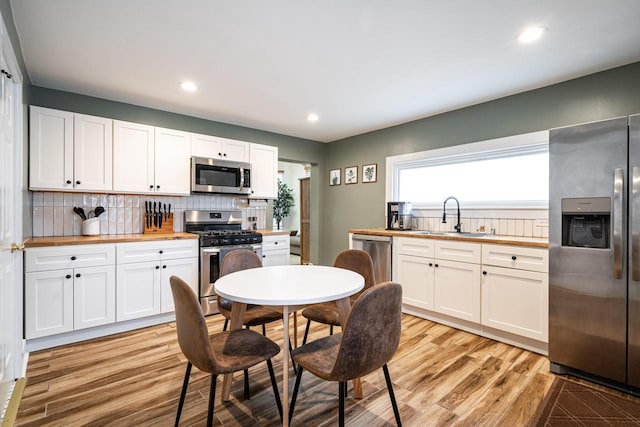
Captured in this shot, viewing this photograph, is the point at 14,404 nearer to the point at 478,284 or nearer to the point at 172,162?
the point at 172,162

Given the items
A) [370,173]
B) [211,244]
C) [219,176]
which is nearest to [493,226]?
[370,173]

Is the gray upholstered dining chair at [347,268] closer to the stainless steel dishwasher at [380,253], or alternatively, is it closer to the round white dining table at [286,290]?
the round white dining table at [286,290]

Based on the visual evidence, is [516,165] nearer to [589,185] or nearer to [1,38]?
[589,185]

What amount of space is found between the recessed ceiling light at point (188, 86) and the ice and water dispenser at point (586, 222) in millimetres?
3271

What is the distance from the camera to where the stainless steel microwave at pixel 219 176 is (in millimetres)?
3673

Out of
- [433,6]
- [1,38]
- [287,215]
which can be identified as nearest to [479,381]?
[433,6]

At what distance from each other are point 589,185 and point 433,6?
1.59 m

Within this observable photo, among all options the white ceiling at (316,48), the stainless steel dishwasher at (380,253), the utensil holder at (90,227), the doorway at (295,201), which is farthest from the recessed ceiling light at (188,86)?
the doorway at (295,201)

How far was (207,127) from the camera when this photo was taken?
13.4 feet

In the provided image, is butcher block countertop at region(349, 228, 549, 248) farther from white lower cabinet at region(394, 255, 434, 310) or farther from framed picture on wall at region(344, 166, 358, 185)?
framed picture on wall at region(344, 166, 358, 185)

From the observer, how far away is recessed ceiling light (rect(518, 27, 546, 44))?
206cm

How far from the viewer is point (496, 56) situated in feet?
7.93

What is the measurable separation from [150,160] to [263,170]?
1410 mm

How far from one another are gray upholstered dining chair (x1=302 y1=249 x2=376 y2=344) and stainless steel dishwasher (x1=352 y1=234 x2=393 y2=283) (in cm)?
129
